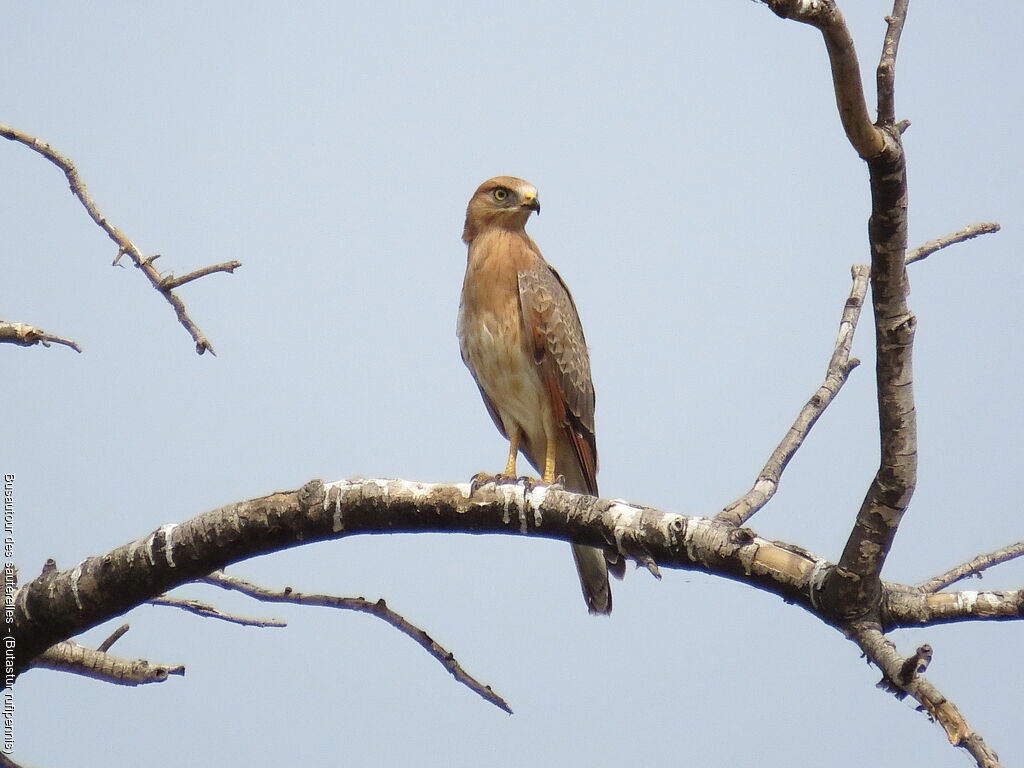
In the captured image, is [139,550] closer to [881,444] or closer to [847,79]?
[881,444]

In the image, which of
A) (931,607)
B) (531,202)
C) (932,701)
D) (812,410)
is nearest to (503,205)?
(531,202)

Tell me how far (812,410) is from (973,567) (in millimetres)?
919

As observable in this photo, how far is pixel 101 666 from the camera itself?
3832mm

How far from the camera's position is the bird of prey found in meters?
5.48

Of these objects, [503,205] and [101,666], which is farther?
[503,205]

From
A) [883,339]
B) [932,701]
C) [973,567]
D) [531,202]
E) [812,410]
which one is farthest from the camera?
[531,202]

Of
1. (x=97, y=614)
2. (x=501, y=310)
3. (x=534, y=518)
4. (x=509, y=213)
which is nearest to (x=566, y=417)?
(x=501, y=310)

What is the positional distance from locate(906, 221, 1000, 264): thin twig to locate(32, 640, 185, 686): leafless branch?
290cm

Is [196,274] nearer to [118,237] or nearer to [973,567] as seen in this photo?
[118,237]

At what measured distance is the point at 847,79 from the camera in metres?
2.26

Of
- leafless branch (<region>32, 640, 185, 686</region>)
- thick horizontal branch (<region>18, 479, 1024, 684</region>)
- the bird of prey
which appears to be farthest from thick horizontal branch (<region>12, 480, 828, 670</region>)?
the bird of prey

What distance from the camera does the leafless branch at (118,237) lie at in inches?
127

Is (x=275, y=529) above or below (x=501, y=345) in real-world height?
below
